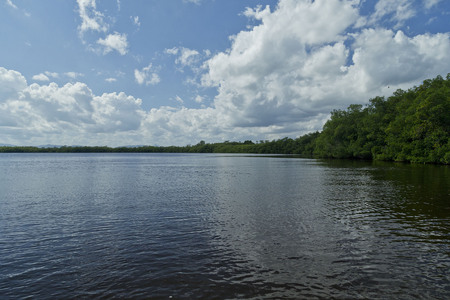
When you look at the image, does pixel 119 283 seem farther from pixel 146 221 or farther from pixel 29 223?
pixel 29 223

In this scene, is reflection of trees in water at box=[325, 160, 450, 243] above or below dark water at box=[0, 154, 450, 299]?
above

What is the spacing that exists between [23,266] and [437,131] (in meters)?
86.5

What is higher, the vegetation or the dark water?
the vegetation

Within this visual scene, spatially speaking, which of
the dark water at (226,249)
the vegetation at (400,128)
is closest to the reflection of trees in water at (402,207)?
the dark water at (226,249)

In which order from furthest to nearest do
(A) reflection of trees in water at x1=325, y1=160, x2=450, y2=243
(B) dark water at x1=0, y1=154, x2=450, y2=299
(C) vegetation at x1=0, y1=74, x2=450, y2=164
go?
(C) vegetation at x1=0, y1=74, x2=450, y2=164 → (A) reflection of trees in water at x1=325, y1=160, x2=450, y2=243 → (B) dark water at x1=0, y1=154, x2=450, y2=299

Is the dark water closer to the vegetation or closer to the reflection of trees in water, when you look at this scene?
the reflection of trees in water

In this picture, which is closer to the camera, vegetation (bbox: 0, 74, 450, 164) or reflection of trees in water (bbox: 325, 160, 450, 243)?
reflection of trees in water (bbox: 325, 160, 450, 243)

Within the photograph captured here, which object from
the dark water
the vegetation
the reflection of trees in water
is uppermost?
the vegetation

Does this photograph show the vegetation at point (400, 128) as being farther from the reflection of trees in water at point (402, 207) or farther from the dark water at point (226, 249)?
the dark water at point (226, 249)

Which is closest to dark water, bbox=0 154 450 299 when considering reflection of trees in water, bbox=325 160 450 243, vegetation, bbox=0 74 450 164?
reflection of trees in water, bbox=325 160 450 243

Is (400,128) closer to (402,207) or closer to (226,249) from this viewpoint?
(402,207)

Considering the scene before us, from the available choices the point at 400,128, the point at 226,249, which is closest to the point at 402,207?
the point at 226,249

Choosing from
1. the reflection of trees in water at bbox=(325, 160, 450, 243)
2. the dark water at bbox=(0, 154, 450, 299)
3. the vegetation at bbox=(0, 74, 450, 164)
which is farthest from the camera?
the vegetation at bbox=(0, 74, 450, 164)

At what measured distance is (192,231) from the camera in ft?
50.1
